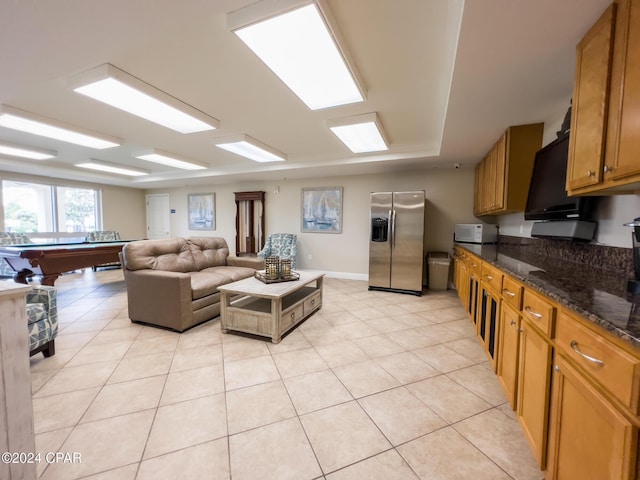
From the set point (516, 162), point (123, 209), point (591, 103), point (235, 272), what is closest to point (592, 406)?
point (591, 103)

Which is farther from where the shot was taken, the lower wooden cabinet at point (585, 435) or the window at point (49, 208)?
the window at point (49, 208)

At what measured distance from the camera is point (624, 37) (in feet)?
3.52

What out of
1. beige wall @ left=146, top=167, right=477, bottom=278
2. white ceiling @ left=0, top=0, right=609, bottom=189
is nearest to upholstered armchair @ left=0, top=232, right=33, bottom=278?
white ceiling @ left=0, top=0, right=609, bottom=189

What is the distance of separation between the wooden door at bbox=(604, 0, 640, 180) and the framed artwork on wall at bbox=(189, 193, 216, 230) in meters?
7.00

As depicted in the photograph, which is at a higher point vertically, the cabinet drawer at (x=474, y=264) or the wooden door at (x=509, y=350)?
the cabinet drawer at (x=474, y=264)

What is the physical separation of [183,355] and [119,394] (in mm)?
522

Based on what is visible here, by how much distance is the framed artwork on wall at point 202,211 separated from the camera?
6699 millimetres

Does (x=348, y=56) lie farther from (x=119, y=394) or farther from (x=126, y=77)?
(x=119, y=394)

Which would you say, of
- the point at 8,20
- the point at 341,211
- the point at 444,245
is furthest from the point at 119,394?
the point at 444,245

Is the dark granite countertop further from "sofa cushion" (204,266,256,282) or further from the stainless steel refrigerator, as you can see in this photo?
"sofa cushion" (204,266,256,282)

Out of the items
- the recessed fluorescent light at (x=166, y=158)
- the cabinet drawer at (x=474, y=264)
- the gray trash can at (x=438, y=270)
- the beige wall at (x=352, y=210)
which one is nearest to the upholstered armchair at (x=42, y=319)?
the recessed fluorescent light at (x=166, y=158)

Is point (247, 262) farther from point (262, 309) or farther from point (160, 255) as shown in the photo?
point (262, 309)

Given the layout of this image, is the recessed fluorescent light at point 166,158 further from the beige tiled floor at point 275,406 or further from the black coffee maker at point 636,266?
the black coffee maker at point 636,266

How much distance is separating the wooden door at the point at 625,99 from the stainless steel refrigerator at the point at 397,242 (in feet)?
9.59
